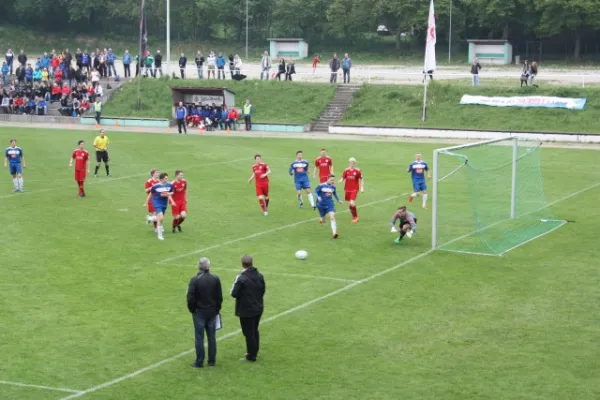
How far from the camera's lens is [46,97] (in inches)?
2682

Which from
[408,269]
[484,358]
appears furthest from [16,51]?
[484,358]

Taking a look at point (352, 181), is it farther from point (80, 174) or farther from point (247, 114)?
point (247, 114)

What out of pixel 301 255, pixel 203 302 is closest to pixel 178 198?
pixel 301 255

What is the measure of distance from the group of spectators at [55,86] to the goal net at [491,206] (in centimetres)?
3517

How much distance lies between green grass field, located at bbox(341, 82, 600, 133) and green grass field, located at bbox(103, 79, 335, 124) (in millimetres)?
2812

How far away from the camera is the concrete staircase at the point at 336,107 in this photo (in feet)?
202

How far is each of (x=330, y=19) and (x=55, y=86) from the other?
3878 cm

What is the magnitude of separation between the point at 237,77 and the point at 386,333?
52.3 m

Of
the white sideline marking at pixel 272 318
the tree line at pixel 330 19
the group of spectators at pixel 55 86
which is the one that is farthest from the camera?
the tree line at pixel 330 19

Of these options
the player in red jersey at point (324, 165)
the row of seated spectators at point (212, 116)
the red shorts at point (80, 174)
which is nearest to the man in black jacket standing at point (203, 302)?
the player in red jersey at point (324, 165)

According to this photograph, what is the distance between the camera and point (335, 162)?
149ft

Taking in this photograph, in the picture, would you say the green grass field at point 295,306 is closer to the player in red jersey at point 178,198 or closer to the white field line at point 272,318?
the white field line at point 272,318

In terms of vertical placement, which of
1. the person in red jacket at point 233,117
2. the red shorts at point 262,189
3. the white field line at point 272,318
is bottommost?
the white field line at point 272,318

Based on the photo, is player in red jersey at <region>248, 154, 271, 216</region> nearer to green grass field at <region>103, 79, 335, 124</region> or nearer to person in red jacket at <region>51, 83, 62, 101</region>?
green grass field at <region>103, 79, 335, 124</region>
